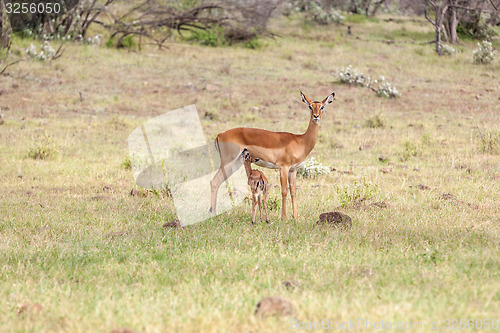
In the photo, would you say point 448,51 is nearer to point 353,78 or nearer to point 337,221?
point 353,78

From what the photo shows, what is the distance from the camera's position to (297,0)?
38.8 metres

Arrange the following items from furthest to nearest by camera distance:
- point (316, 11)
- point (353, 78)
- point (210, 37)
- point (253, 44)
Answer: point (316, 11) < point (210, 37) < point (253, 44) < point (353, 78)

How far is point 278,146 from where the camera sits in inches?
265

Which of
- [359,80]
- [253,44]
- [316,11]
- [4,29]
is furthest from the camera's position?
[316,11]

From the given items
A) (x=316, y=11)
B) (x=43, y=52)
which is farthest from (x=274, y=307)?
(x=316, y=11)

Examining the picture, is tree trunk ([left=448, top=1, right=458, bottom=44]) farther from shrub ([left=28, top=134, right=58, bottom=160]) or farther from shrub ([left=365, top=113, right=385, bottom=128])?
shrub ([left=28, top=134, right=58, bottom=160])

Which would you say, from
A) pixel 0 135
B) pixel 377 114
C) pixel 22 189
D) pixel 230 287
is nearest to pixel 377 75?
pixel 377 114

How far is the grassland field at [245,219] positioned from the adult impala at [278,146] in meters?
0.64

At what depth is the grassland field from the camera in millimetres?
4137

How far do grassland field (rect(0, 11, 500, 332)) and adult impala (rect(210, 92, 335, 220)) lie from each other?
0.64 metres

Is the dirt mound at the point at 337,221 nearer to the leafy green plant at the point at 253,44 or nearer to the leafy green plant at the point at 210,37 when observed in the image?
the leafy green plant at the point at 253,44

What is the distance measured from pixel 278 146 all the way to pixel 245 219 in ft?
3.34

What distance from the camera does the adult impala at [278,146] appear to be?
670 cm

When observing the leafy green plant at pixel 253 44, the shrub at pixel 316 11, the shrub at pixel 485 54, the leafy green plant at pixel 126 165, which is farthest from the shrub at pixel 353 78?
the shrub at pixel 316 11
